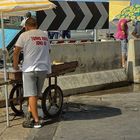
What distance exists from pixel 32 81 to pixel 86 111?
185 centimetres

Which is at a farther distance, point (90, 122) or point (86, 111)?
point (86, 111)

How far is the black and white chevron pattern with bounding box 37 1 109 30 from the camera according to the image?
13141 mm

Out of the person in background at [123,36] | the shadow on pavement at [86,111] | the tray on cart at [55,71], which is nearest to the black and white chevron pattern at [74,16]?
the person in background at [123,36]

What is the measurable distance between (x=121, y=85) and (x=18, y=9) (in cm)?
582

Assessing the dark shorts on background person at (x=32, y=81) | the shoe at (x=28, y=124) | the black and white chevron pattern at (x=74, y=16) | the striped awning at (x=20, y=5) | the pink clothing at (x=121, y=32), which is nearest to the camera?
the striped awning at (x=20, y=5)

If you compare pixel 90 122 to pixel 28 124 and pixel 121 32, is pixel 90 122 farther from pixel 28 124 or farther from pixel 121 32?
pixel 121 32

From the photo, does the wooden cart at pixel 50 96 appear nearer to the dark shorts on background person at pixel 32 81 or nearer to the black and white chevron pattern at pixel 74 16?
the dark shorts on background person at pixel 32 81

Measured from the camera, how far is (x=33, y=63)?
Answer: 28.1 feet

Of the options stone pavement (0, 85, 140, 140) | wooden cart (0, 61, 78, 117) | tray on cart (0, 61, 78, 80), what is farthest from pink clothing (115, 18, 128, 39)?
wooden cart (0, 61, 78, 117)

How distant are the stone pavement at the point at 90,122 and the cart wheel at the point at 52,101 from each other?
0.19 m

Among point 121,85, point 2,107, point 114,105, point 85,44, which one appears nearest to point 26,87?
point 2,107

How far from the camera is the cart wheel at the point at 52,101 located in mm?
9209

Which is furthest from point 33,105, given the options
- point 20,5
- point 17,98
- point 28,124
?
point 20,5

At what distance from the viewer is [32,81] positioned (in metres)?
8.66
